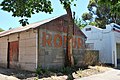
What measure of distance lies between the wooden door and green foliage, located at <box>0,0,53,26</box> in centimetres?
603

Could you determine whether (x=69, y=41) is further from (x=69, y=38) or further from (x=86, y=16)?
(x=86, y=16)

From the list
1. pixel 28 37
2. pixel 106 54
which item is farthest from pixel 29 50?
pixel 106 54

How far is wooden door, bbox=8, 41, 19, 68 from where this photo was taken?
16.6 m

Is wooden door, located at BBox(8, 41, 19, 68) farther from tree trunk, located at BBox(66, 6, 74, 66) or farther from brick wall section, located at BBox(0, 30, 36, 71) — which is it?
tree trunk, located at BBox(66, 6, 74, 66)

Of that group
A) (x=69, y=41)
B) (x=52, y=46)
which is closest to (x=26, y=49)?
(x=52, y=46)

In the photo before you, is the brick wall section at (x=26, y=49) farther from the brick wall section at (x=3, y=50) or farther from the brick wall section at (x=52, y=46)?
the brick wall section at (x=3, y=50)

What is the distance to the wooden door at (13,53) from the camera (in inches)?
655

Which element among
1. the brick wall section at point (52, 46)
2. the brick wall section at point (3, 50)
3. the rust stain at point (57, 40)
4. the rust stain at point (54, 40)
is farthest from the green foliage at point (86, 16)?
the rust stain at point (57, 40)

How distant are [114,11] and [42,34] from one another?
10477 mm

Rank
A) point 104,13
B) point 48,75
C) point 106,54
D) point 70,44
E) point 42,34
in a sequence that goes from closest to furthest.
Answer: point 48,75 < point 42,34 < point 70,44 < point 106,54 < point 104,13

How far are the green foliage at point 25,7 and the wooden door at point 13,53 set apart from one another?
19.8ft

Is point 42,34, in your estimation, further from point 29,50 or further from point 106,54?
point 106,54

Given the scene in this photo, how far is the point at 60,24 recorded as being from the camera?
16516 mm

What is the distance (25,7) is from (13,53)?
7105 millimetres
